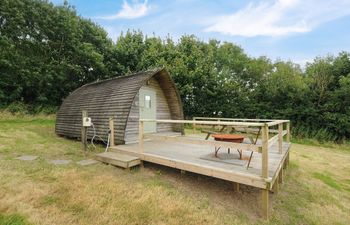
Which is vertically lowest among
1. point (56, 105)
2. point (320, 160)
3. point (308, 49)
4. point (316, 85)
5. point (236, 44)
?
point (320, 160)

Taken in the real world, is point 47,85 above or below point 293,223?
above

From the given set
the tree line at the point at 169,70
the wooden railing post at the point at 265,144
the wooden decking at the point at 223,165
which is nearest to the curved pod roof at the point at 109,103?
the wooden decking at the point at 223,165

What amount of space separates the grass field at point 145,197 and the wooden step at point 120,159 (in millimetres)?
177

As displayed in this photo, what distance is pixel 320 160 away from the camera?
7.71 metres

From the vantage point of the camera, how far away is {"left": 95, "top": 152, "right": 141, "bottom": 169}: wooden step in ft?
16.6

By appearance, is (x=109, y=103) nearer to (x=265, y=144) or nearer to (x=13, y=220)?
(x=13, y=220)

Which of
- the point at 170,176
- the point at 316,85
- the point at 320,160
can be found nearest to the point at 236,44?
the point at 316,85

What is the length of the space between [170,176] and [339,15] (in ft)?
38.3

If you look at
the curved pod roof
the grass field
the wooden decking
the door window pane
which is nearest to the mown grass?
the grass field

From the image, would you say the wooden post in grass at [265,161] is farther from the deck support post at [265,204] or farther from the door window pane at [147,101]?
the door window pane at [147,101]

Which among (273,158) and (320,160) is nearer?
(273,158)

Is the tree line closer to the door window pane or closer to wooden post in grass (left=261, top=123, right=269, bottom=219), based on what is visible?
the door window pane

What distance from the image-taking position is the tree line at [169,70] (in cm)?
1209

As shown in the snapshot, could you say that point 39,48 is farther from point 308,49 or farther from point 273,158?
point 308,49
